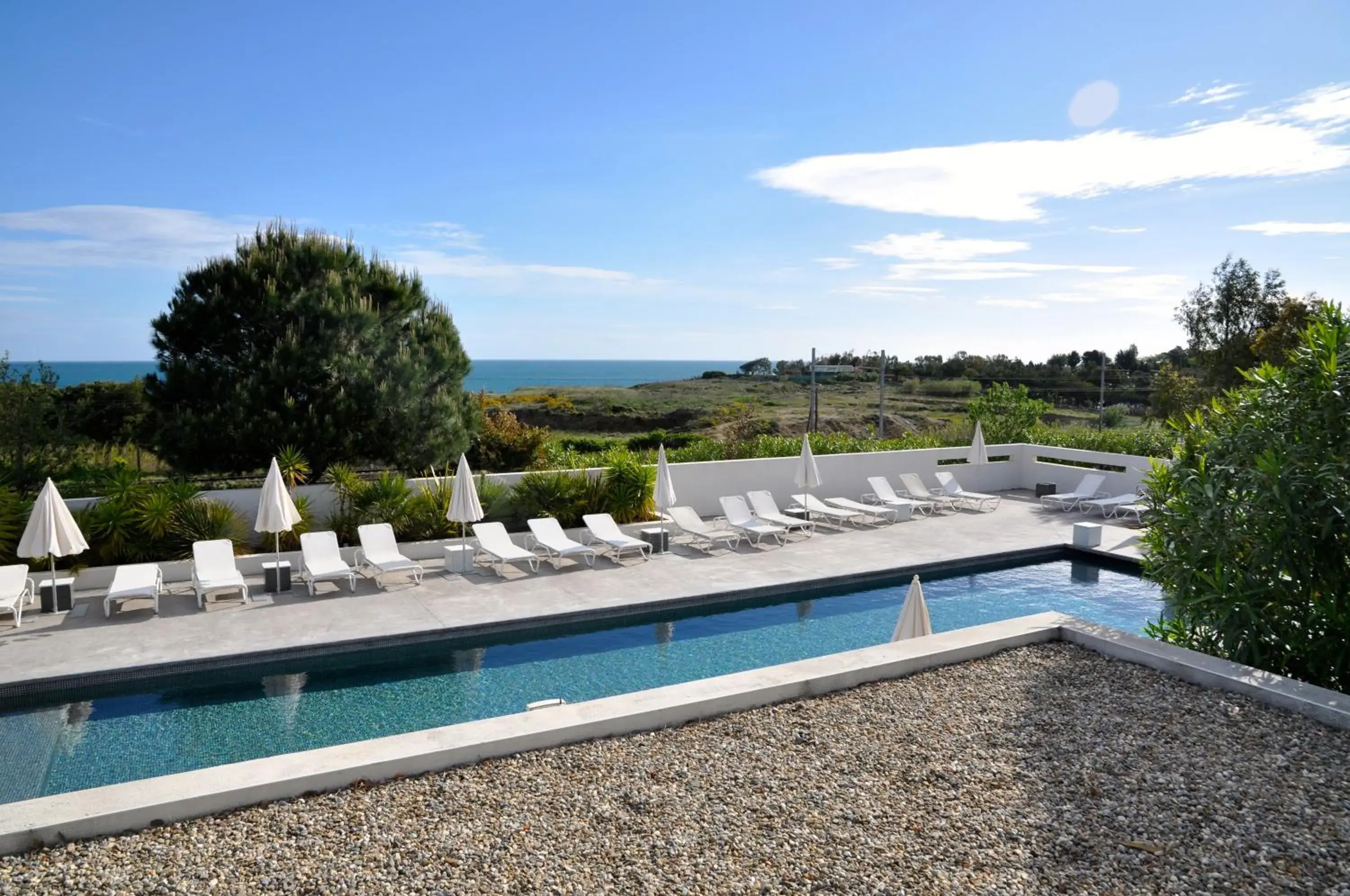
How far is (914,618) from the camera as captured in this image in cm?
643

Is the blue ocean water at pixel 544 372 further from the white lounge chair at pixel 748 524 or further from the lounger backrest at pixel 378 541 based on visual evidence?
the lounger backrest at pixel 378 541

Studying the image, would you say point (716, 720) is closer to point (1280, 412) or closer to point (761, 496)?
point (1280, 412)

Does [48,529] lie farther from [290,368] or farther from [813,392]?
[813,392]

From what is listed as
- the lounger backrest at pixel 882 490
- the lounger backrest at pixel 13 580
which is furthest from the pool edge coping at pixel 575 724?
the lounger backrest at pixel 882 490

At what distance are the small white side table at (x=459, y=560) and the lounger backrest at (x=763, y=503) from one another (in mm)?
4395

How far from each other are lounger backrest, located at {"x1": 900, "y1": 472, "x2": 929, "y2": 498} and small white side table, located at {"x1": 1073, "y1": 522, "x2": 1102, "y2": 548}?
3.06 metres

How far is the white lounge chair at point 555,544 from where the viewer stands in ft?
33.8

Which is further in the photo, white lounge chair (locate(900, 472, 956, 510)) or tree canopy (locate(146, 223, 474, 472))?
white lounge chair (locate(900, 472, 956, 510))

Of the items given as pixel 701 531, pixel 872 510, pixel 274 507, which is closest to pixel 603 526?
pixel 701 531

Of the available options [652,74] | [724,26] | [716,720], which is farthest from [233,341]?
[716,720]

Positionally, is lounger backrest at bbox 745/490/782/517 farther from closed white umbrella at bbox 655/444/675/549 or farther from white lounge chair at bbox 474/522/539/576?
white lounge chair at bbox 474/522/539/576

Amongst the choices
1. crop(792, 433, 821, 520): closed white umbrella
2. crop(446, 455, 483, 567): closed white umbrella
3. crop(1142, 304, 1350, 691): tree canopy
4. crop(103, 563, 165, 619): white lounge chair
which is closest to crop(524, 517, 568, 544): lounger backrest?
crop(446, 455, 483, 567): closed white umbrella

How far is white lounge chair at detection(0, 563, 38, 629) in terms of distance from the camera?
782 centimetres

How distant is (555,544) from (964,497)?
7.55 metres
